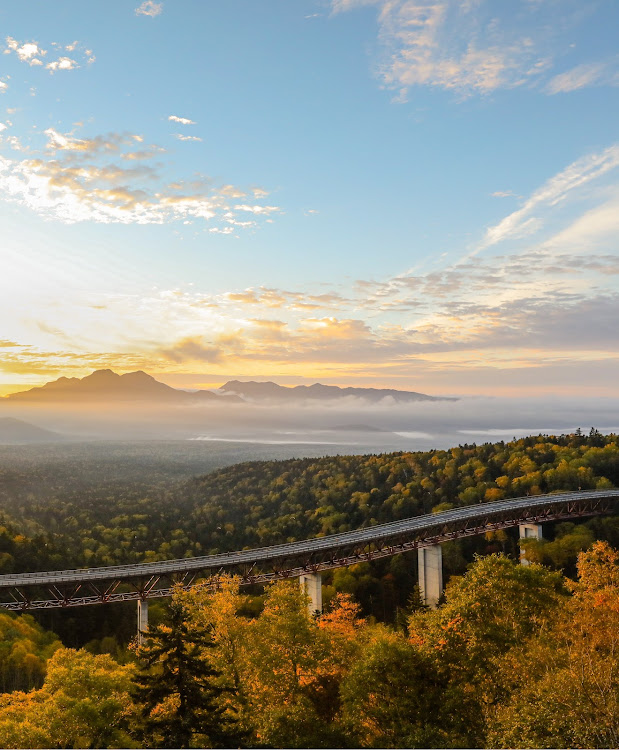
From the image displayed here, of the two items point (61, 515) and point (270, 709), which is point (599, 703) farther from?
point (61, 515)

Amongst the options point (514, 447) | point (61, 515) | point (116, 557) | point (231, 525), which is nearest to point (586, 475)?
point (514, 447)

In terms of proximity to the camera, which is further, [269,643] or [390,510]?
[390,510]

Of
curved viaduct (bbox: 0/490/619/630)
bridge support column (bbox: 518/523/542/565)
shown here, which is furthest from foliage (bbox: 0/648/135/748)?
bridge support column (bbox: 518/523/542/565)

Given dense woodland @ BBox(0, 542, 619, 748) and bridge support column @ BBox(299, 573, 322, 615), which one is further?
bridge support column @ BBox(299, 573, 322, 615)

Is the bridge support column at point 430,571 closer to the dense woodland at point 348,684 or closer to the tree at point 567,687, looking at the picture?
the dense woodland at point 348,684

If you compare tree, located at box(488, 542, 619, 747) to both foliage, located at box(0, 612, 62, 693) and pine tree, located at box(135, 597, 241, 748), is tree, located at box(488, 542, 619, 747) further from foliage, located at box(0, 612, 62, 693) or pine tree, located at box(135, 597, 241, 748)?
foliage, located at box(0, 612, 62, 693)

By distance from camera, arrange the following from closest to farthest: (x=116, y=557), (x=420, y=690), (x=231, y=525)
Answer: (x=420, y=690) < (x=116, y=557) < (x=231, y=525)
